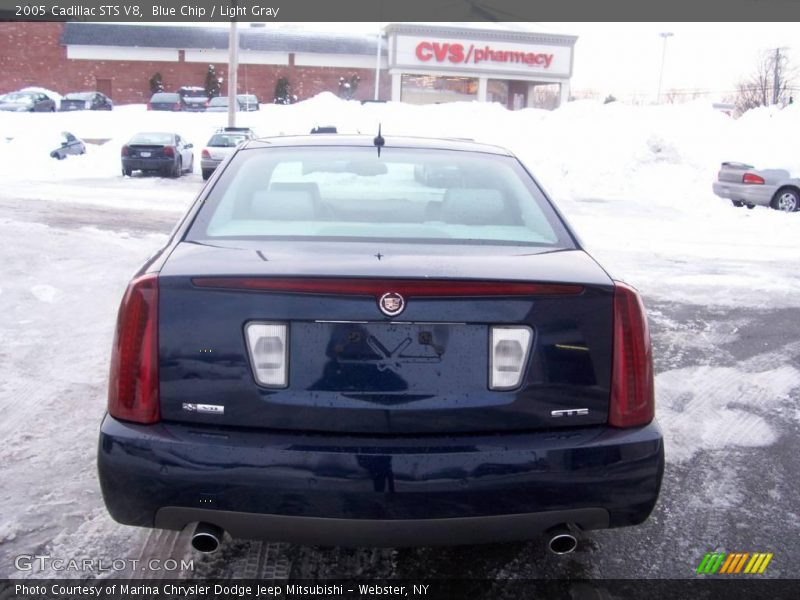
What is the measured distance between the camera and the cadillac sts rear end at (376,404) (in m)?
2.56

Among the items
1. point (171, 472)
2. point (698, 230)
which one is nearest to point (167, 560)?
point (171, 472)

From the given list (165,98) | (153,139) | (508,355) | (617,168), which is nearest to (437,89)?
(165,98)

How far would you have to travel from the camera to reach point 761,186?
17078mm

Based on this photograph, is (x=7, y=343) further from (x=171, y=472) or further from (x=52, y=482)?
(x=171, y=472)

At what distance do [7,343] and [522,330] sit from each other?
4.84 metres

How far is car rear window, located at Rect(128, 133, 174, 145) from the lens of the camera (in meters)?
24.0

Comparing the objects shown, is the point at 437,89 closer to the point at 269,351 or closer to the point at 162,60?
the point at 162,60

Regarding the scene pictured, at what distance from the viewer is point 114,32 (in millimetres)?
58594

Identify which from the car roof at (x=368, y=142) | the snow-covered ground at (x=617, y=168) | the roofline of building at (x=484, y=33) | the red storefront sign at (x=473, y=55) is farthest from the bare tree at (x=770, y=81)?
the car roof at (x=368, y=142)

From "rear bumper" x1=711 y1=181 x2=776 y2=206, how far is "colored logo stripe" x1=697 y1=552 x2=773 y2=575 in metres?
15.3

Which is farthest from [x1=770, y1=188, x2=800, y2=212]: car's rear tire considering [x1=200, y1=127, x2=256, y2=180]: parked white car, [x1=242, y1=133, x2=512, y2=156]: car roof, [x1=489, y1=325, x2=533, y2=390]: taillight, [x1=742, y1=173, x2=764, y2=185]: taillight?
[x1=489, y1=325, x2=533, y2=390]: taillight

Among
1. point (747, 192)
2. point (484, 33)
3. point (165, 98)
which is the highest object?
point (484, 33)

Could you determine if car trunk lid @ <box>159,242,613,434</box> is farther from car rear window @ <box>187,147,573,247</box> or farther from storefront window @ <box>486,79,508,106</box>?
storefront window @ <box>486,79,508,106</box>

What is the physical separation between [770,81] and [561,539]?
188 feet
